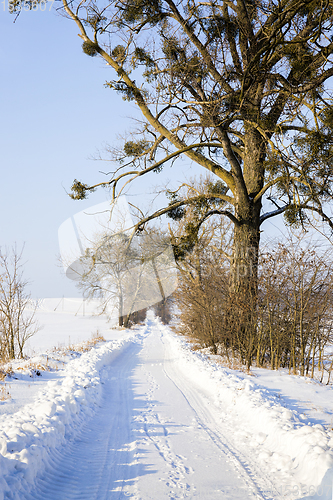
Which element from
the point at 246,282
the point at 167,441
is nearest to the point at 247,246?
Result: the point at 246,282

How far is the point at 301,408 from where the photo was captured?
5.53 meters

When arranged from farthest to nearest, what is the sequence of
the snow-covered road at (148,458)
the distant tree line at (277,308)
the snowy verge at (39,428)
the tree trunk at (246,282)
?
the tree trunk at (246,282), the distant tree line at (277,308), the snow-covered road at (148,458), the snowy verge at (39,428)

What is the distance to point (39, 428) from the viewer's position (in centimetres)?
395

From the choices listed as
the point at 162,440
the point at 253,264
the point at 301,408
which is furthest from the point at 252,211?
the point at 162,440

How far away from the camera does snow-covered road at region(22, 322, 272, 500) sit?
3.15 metres

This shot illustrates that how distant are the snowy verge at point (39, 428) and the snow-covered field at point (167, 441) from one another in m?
0.01

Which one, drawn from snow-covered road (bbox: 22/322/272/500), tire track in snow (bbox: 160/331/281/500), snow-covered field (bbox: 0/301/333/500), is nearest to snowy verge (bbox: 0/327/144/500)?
snow-covered field (bbox: 0/301/333/500)

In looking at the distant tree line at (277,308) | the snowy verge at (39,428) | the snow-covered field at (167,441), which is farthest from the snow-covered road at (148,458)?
the distant tree line at (277,308)

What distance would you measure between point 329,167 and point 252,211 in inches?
112

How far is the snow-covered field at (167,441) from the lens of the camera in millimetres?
3150

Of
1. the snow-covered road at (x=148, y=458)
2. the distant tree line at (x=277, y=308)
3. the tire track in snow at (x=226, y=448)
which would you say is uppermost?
the distant tree line at (x=277, y=308)

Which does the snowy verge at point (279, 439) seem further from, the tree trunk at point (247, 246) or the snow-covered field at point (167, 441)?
the tree trunk at point (247, 246)

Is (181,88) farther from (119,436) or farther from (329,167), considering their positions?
(119,436)

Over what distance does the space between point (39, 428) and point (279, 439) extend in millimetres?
2910
